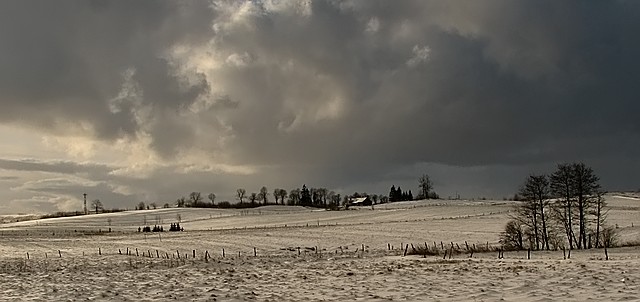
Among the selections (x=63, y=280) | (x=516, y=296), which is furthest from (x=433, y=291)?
(x=63, y=280)

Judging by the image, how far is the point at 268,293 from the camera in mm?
28219

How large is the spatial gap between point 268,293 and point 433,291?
271 inches

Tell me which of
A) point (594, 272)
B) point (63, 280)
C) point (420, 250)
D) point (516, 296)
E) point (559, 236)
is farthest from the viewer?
point (559, 236)

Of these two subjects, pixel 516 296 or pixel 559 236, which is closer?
pixel 516 296

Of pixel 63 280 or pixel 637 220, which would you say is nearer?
pixel 63 280

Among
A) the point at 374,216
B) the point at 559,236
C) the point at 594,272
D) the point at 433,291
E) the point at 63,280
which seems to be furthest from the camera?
the point at 374,216

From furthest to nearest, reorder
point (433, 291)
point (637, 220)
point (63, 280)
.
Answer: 1. point (637, 220)
2. point (63, 280)
3. point (433, 291)

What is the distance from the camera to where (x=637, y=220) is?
324ft

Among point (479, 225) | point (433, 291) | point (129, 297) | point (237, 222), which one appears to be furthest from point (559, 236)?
point (237, 222)

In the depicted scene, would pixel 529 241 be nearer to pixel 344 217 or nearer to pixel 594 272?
pixel 594 272

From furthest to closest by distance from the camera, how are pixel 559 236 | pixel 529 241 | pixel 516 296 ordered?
pixel 559 236 → pixel 529 241 → pixel 516 296

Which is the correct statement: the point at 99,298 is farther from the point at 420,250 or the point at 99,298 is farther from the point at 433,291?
the point at 420,250

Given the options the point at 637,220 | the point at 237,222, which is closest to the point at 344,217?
the point at 237,222

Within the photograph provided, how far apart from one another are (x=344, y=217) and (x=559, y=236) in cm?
6892
